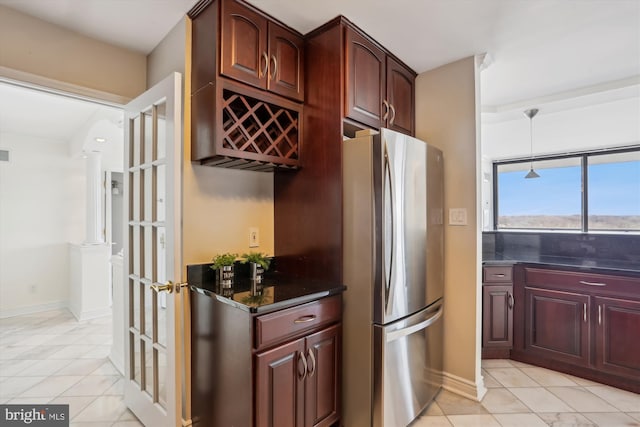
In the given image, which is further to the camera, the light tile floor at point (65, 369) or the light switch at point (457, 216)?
the light switch at point (457, 216)

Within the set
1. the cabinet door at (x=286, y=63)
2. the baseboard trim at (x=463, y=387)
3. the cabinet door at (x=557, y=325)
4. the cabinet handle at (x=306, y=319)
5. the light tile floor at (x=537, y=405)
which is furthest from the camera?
the cabinet door at (x=557, y=325)

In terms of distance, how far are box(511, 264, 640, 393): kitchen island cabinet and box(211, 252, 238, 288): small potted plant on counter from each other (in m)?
2.50

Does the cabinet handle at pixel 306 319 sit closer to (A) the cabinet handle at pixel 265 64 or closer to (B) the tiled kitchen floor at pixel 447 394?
(B) the tiled kitchen floor at pixel 447 394

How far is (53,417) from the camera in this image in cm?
200

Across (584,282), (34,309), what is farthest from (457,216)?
(34,309)

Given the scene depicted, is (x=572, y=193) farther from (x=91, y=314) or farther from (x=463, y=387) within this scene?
(x=91, y=314)

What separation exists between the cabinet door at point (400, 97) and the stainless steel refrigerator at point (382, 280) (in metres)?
0.45

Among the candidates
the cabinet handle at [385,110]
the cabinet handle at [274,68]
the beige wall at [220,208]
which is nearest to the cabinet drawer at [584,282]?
the cabinet handle at [385,110]

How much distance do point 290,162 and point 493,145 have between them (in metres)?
3.04

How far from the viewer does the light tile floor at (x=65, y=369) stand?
2070mm

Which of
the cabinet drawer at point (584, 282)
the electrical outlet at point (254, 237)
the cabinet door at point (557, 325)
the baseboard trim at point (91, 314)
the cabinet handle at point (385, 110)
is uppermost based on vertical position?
the cabinet handle at point (385, 110)

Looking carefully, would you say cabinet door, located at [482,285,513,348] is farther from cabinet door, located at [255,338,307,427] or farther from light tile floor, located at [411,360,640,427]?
cabinet door, located at [255,338,307,427]

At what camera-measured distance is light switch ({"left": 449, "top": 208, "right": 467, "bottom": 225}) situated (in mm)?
2238

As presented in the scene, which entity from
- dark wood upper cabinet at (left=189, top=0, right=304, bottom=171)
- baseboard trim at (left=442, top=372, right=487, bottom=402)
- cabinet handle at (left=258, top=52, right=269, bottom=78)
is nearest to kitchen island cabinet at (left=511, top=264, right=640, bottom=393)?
baseboard trim at (left=442, top=372, right=487, bottom=402)
